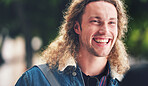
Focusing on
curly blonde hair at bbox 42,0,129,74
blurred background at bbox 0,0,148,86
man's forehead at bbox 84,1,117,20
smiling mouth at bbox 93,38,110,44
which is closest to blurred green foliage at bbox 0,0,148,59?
blurred background at bbox 0,0,148,86

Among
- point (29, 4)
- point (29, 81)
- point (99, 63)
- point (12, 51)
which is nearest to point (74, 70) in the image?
point (99, 63)

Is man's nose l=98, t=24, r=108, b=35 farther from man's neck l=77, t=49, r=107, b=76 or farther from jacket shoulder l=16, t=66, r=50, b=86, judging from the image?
jacket shoulder l=16, t=66, r=50, b=86

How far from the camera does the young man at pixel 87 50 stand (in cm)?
262

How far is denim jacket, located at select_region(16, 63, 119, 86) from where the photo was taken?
103 inches

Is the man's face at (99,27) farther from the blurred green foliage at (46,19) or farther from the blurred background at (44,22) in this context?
the blurred green foliage at (46,19)

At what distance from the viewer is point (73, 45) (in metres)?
2.86

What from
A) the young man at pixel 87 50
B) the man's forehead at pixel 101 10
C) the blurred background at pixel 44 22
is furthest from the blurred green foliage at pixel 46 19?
the man's forehead at pixel 101 10

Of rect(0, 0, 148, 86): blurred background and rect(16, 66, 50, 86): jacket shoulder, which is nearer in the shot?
rect(16, 66, 50, 86): jacket shoulder

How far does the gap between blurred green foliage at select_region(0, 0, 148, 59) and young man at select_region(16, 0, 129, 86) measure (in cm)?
416

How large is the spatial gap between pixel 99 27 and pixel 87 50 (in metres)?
0.26

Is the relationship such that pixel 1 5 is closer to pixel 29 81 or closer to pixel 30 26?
pixel 30 26

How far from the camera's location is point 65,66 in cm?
271

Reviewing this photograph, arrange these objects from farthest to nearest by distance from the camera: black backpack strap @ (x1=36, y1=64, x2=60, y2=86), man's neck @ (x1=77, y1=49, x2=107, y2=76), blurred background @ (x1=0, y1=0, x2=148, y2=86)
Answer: blurred background @ (x1=0, y1=0, x2=148, y2=86), man's neck @ (x1=77, y1=49, x2=107, y2=76), black backpack strap @ (x1=36, y1=64, x2=60, y2=86)

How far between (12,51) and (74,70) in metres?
24.8
